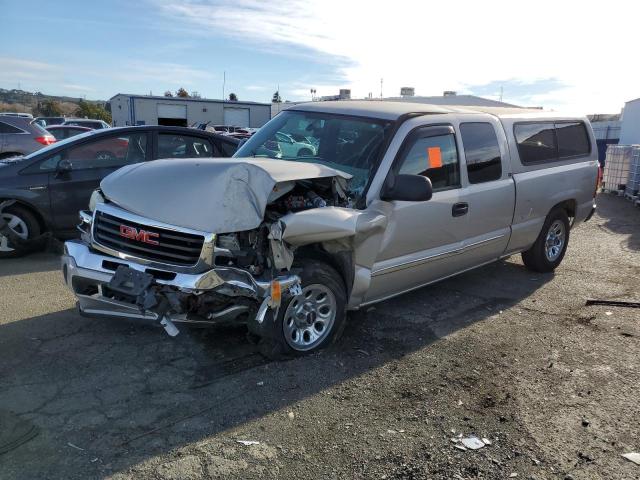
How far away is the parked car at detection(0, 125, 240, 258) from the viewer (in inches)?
258

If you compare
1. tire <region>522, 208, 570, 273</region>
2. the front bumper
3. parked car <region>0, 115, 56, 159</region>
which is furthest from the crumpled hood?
parked car <region>0, 115, 56, 159</region>

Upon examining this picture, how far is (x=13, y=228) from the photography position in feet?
21.7

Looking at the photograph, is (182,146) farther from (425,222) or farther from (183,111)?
(183,111)

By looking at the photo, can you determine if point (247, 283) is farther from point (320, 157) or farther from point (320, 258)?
point (320, 157)

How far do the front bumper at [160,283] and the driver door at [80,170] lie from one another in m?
3.08

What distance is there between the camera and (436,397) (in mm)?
3738

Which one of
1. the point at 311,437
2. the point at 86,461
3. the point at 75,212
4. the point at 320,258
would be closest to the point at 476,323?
the point at 320,258

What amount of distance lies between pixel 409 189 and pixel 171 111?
48.2 meters

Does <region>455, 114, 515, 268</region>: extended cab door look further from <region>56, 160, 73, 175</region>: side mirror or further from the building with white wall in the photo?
the building with white wall

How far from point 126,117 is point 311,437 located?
165ft

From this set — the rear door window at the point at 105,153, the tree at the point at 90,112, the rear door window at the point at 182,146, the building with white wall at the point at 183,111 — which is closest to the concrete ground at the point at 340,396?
the rear door window at the point at 105,153

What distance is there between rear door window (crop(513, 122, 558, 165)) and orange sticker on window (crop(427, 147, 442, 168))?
154cm

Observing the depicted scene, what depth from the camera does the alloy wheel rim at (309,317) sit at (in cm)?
404

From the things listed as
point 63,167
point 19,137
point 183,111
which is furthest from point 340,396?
point 183,111
